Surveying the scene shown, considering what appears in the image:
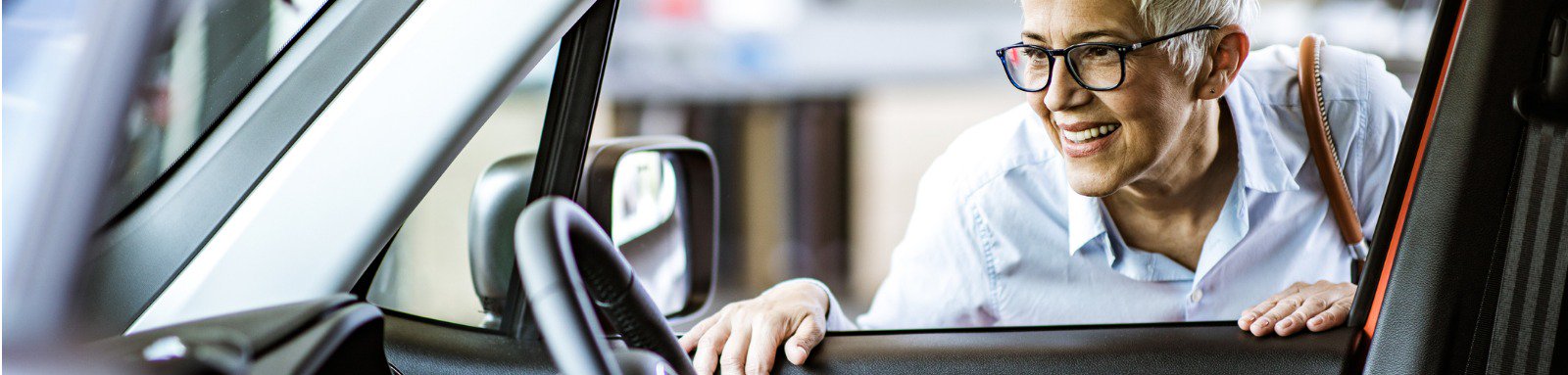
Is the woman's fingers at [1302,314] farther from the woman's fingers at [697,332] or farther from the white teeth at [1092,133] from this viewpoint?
the woman's fingers at [697,332]

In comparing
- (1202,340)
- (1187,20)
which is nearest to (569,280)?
(1202,340)

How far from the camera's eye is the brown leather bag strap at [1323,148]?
1.48 metres

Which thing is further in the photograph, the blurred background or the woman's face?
the blurred background

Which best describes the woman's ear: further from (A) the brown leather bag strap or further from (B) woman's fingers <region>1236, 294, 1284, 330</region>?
(B) woman's fingers <region>1236, 294, 1284, 330</region>

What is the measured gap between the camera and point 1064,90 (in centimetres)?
147

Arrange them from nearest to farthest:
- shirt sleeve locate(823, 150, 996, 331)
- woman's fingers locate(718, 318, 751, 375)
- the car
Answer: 1. the car
2. woman's fingers locate(718, 318, 751, 375)
3. shirt sleeve locate(823, 150, 996, 331)

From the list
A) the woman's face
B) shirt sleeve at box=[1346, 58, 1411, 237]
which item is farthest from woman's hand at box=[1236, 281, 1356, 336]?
the woman's face

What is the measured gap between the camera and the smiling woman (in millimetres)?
1431

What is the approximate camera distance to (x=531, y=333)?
1.35m

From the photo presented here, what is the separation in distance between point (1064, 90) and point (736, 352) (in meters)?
0.54

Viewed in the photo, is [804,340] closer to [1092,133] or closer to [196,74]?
[1092,133]

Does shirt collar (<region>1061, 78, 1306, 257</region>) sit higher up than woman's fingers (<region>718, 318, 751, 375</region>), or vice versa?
shirt collar (<region>1061, 78, 1306, 257</region>)

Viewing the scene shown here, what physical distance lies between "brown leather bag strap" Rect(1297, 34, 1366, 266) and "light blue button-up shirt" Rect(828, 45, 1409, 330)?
1 centimetres

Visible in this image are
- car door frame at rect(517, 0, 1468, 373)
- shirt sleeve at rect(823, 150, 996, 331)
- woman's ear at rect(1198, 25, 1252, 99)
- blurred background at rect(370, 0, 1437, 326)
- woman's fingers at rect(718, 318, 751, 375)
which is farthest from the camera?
blurred background at rect(370, 0, 1437, 326)
